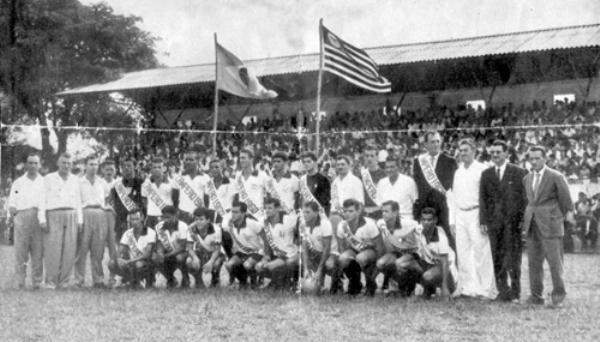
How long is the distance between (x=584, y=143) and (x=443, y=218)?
8.27m

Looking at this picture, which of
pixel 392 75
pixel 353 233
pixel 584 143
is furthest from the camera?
pixel 392 75

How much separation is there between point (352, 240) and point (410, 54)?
11747mm

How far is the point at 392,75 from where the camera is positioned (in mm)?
19406

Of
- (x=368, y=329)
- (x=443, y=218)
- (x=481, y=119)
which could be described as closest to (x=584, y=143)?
(x=481, y=119)

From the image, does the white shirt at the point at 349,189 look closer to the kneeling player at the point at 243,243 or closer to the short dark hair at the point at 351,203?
the short dark hair at the point at 351,203

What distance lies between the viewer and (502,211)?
24.7 feet

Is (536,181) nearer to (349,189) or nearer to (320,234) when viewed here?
→ (349,189)

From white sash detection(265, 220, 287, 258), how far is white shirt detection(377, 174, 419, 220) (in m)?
1.32

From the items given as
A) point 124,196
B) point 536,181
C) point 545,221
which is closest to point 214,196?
point 124,196

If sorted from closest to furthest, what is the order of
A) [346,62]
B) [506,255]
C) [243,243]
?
[506,255] < [243,243] < [346,62]

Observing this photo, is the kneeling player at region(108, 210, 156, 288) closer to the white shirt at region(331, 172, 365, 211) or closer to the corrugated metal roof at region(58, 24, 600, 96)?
the white shirt at region(331, 172, 365, 211)

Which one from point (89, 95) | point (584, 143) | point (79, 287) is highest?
point (89, 95)

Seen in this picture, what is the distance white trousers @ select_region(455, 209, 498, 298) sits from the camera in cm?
752

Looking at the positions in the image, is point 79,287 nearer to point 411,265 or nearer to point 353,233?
point 353,233
